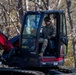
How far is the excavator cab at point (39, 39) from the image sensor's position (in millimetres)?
9672

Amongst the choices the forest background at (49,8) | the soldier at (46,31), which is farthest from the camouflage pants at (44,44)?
the forest background at (49,8)

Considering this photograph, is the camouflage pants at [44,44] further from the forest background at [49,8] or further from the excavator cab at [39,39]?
the forest background at [49,8]

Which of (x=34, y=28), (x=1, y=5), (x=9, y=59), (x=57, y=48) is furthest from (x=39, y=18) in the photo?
(x=1, y=5)

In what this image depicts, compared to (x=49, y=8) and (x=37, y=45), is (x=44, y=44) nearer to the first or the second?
(x=37, y=45)

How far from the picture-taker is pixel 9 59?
10.3m

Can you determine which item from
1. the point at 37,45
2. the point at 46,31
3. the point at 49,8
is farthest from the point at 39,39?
the point at 49,8

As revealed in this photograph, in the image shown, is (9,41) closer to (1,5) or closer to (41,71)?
(41,71)

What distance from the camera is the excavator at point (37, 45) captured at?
31.8 feet

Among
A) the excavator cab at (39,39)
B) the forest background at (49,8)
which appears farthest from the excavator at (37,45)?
the forest background at (49,8)

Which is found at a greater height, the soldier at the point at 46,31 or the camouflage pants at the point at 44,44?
the soldier at the point at 46,31

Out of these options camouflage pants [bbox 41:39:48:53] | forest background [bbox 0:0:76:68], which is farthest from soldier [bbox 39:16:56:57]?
forest background [bbox 0:0:76:68]

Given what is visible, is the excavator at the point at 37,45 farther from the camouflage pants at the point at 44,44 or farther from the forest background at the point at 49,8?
the forest background at the point at 49,8

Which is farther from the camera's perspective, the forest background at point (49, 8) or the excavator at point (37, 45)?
the forest background at point (49, 8)

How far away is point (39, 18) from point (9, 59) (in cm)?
165
